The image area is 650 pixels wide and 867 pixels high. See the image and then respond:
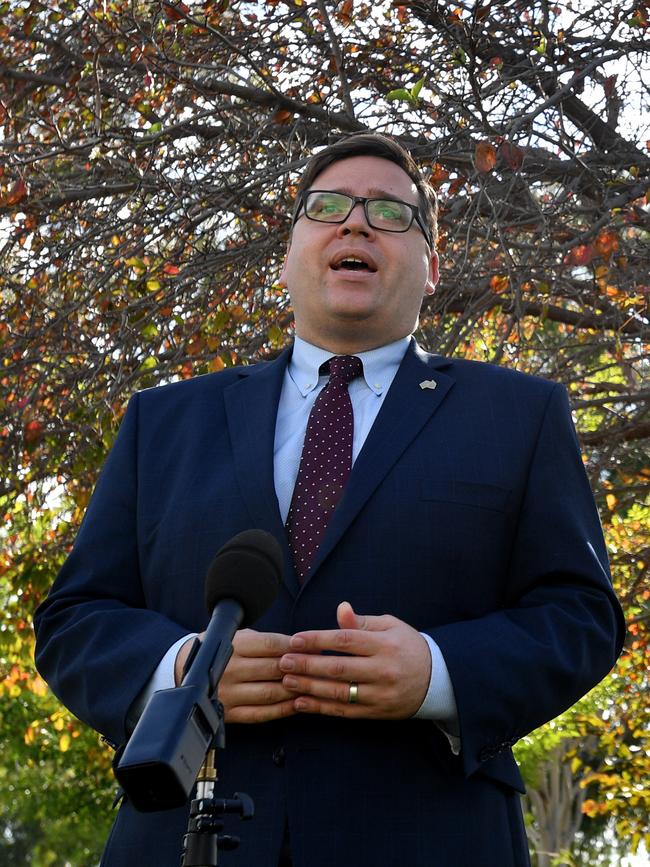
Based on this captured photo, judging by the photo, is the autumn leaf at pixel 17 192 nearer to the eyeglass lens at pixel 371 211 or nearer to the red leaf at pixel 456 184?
the red leaf at pixel 456 184

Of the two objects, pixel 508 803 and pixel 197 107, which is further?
pixel 197 107

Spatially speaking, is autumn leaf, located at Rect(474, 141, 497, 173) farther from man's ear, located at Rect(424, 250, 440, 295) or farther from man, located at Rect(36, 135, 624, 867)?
man, located at Rect(36, 135, 624, 867)

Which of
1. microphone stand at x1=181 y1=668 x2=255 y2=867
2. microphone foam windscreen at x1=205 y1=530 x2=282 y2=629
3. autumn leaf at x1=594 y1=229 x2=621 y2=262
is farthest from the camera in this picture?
autumn leaf at x1=594 y1=229 x2=621 y2=262

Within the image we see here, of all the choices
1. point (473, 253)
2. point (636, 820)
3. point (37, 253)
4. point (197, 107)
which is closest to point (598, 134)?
point (473, 253)

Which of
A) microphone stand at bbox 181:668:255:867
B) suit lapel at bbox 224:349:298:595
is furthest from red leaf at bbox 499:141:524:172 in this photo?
microphone stand at bbox 181:668:255:867

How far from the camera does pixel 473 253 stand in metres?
6.91

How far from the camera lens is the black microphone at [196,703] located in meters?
1.68

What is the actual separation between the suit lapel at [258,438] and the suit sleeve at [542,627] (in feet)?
1.51

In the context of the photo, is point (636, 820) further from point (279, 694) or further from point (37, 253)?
point (279, 694)

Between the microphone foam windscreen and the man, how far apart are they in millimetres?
345

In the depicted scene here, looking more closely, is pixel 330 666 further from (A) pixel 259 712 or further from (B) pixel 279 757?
(B) pixel 279 757

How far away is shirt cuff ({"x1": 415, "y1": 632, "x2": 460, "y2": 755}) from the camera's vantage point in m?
2.61

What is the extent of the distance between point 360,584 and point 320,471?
348 millimetres

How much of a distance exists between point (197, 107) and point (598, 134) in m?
2.15
